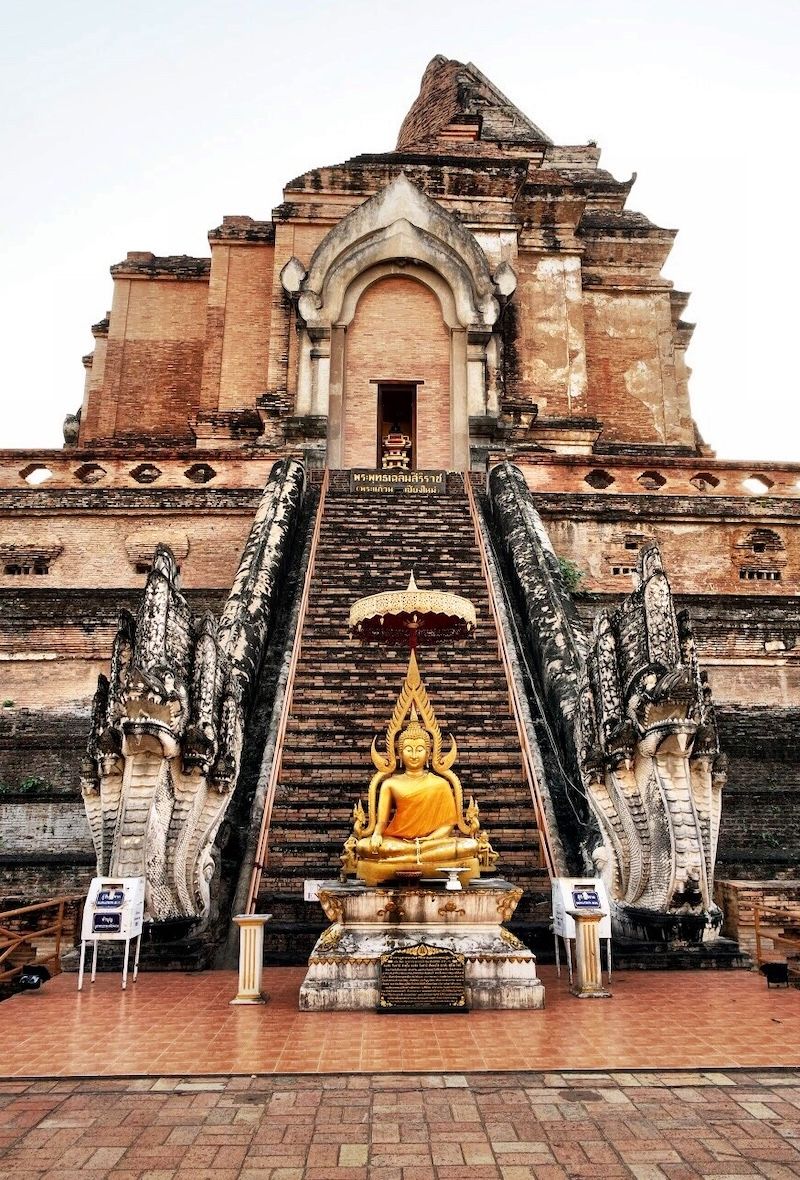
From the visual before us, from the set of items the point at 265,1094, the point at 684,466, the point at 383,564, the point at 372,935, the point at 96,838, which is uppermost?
the point at 684,466

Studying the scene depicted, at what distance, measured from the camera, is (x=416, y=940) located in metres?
6.30

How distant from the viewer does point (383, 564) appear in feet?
43.2

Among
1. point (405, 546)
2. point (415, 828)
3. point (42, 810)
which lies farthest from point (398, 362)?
point (415, 828)

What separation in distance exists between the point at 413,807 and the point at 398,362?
13.4m

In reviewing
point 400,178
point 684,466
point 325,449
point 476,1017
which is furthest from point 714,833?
point 400,178

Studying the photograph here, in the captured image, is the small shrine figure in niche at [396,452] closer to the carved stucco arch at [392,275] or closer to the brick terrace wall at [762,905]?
the carved stucco arch at [392,275]

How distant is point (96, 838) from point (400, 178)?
1528cm

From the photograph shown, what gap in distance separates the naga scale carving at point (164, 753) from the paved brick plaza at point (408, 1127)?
291 cm

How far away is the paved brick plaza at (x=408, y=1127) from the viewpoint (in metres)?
3.59

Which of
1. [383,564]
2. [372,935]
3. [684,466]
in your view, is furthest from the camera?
[684,466]

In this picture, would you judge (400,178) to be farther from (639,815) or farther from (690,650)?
(639,815)

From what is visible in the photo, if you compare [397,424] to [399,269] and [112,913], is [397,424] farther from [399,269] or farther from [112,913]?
[112,913]

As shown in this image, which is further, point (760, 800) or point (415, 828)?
point (760, 800)

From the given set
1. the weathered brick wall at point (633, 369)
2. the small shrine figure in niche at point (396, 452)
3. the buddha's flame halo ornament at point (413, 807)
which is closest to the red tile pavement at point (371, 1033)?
the buddha's flame halo ornament at point (413, 807)
